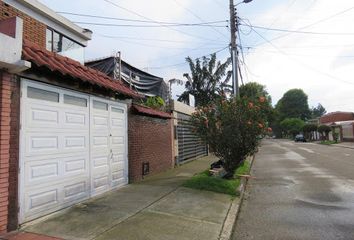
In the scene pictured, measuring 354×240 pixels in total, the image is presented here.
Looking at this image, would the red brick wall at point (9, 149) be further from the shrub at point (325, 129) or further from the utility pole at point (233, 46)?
the shrub at point (325, 129)

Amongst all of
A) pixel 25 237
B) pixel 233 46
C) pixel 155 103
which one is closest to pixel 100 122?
pixel 25 237

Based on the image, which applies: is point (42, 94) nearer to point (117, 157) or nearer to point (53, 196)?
point (53, 196)

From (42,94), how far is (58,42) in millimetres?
5457

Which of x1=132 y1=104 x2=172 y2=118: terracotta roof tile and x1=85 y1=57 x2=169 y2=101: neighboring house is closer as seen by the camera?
x1=132 y1=104 x2=172 y2=118: terracotta roof tile

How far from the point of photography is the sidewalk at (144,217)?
6.41 metres

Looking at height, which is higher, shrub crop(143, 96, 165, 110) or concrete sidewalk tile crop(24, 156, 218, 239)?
shrub crop(143, 96, 165, 110)

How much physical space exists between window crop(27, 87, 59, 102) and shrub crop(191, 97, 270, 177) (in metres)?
6.05

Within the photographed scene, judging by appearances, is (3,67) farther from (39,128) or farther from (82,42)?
(82,42)

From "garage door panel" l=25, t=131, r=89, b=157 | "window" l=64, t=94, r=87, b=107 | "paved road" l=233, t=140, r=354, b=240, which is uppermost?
"window" l=64, t=94, r=87, b=107

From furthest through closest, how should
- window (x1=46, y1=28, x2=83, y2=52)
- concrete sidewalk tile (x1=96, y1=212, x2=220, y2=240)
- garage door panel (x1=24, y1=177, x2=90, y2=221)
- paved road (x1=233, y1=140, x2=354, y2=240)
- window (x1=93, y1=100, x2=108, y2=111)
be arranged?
window (x1=46, y1=28, x2=83, y2=52), window (x1=93, y1=100, x2=108, y2=111), paved road (x1=233, y1=140, x2=354, y2=240), garage door panel (x1=24, y1=177, x2=90, y2=221), concrete sidewalk tile (x1=96, y1=212, x2=220, y2=240)

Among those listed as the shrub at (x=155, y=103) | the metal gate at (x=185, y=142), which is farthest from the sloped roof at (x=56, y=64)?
the metal gate at (x=185, y=142)

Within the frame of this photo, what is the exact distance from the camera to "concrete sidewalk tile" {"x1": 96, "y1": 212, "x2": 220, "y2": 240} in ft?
20.7

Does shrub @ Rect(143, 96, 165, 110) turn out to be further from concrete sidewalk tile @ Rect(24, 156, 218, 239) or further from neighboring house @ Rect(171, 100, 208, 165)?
concrete sidewalk tile @ Rect(24, 156, 218, 239)

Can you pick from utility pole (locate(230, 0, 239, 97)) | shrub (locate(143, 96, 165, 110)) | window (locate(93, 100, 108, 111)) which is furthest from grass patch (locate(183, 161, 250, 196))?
utility pole (locate(230, 0, 239, 97))
